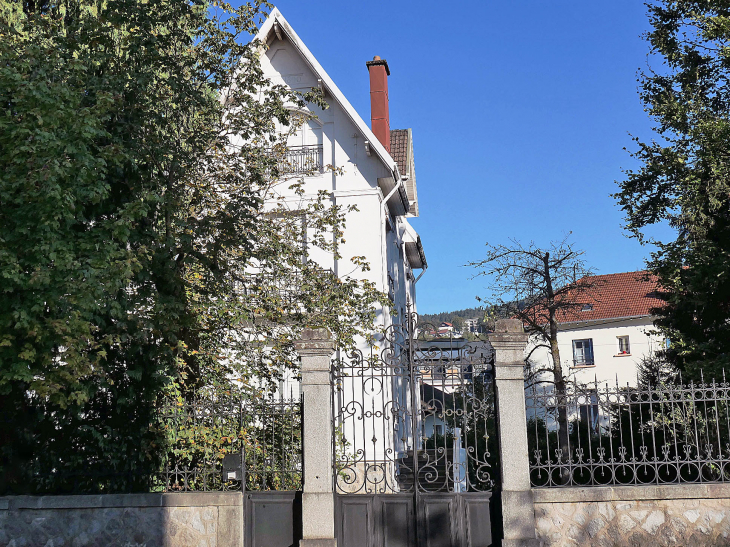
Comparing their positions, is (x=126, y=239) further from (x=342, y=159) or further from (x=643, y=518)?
(x=342, y=159)

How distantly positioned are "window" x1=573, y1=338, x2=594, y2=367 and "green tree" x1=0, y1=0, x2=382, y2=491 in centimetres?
2799


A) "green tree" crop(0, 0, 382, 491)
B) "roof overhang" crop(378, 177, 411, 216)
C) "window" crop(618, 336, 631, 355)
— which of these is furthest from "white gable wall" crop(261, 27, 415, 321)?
"window" crop(618, 336, 631, 355)

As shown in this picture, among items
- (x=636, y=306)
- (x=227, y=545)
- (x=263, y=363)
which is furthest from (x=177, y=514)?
(x=636, y=306)

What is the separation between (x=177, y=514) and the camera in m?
9.24

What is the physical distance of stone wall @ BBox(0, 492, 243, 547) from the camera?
362 inches

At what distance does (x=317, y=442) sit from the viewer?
30.4 feet

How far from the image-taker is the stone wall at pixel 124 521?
362 inches

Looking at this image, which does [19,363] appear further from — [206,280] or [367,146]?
[367,146]

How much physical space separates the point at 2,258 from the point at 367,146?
10.7m

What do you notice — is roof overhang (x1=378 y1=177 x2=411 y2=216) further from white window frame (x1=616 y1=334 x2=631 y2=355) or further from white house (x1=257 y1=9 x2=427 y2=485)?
white window frame (x1=616 y1=334 x2=631 y2=355)

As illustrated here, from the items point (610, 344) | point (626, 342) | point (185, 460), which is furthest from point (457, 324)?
point (185, 460)

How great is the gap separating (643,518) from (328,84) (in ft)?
40.6

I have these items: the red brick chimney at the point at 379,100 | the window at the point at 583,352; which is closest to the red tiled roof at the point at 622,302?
the window at the point at 583,352

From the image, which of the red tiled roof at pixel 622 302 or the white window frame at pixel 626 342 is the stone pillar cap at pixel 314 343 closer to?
the red tiled roof at pixel 622 302
